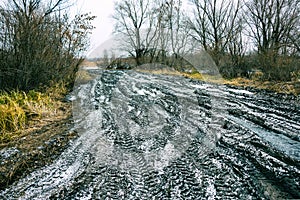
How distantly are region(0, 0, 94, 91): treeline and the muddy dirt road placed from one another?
2.37 metres

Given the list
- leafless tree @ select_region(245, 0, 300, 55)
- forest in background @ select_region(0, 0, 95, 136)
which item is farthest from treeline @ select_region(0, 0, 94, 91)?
leafless tree @ select_region(245, 0, 300, 55)

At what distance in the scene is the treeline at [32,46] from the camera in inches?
235

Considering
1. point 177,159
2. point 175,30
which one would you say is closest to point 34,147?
point 177,159

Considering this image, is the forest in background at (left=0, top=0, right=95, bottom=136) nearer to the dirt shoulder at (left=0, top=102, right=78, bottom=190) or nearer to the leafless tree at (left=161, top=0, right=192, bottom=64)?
the dirt shoulder at (left=0, top=102, right=78, bottom=190)

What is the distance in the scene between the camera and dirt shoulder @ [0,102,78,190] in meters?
2.82

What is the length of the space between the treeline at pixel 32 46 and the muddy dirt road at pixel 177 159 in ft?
7.77

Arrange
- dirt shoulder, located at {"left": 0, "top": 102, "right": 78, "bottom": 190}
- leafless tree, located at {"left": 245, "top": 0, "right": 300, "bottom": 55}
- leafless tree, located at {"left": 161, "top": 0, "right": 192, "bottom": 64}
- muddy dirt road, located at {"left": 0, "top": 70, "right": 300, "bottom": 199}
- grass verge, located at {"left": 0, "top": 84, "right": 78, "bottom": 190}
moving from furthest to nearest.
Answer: leafless tree, located at {"left": 161, "top": 0, "right": 192, "bottom": 64} → leafless tree, located at {"left": 245, "top": 0, "right": 300, "bottom": 55} → grass verge, located at {"left": 0, "top": 84, "right": 78, "bottom": 190} → dirt shoulder, located at {"left": 0, "top": 102, "right": 78, "bottom": 190} → muddy dirt road, located at {"left": 0, "top": 70, "right": 300, "bottom": 199}

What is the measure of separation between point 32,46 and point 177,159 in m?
5.34

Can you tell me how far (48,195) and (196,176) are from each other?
55.6 inches

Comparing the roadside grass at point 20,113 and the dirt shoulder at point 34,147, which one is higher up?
the roadside grass at point 20,113

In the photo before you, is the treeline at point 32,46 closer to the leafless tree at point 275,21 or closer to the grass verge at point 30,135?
the grass verge at point 30,135

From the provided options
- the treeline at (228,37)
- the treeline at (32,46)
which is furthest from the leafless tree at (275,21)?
the treeline at (32,46)

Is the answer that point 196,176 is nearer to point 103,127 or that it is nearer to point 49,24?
point 103,127

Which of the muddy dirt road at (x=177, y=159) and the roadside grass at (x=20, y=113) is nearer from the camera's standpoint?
the muddy dirt road at (x=177, y=159)
